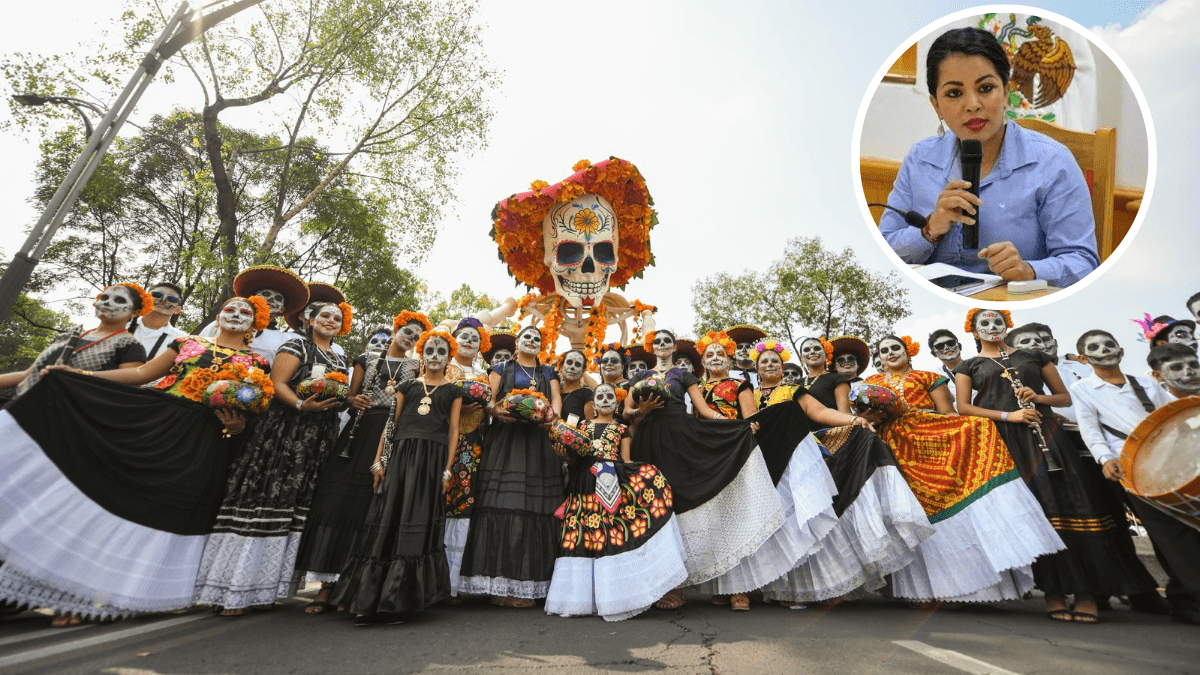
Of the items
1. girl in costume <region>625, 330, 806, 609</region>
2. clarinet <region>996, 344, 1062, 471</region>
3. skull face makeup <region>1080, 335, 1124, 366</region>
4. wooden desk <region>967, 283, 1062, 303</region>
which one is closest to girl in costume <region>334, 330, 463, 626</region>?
girl in costume <region>625, 330, 806, 609</region>

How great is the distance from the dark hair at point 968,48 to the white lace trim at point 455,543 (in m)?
4.44

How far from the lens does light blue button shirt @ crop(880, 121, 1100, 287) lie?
3125 mm

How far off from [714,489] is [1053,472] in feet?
8.65

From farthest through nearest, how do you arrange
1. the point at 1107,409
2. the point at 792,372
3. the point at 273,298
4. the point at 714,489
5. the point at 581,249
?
the point at 581,249 → the point at 792,372 → the point at 273,298 → the point at 714,489 → the point at 1107,409

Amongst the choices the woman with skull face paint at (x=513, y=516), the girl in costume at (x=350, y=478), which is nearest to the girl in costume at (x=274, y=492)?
the girl in costume at (x=350, y=478)

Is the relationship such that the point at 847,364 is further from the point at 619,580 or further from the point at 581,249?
the point at 619,580

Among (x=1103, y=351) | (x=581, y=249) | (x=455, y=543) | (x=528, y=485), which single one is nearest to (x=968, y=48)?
(x=1103, y=351)

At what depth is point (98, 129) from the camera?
8.00m

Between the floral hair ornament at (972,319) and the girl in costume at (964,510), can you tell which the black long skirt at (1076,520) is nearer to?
the girl in costume at (964,510)

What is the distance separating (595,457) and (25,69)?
48.9ft

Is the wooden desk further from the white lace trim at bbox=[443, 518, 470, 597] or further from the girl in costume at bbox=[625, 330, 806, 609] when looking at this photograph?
the white lace trim at bbox=[443, 518, 470, 597]

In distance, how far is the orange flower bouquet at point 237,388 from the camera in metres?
4.42

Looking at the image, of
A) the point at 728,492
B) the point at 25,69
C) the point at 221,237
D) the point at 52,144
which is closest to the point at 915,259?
the point at 728,492

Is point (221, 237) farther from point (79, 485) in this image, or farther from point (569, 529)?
point (569, 529)
